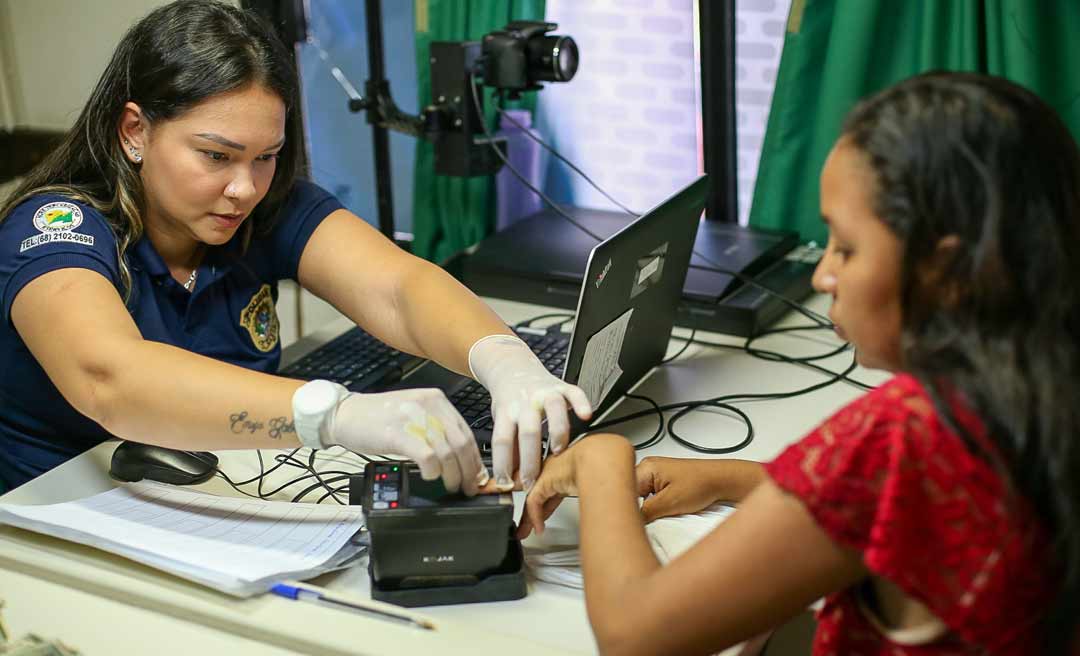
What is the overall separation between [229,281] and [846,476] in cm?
101

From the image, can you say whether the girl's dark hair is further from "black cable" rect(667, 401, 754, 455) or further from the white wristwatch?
"black cable" rect(667, 401, 754, 455)

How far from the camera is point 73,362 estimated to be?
1.14m

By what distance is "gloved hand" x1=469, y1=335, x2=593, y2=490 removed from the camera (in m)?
1.10

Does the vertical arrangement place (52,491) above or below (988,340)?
below

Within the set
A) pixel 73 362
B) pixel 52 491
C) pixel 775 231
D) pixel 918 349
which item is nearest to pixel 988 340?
pixel 918 349

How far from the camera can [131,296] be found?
1324 mm

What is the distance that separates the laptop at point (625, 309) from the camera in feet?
4.00

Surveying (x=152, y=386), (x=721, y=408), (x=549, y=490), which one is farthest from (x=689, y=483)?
(x=152, y=386)

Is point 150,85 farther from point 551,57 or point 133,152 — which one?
point 551,57

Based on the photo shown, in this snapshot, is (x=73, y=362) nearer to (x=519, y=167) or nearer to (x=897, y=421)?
(x=897, y=421)

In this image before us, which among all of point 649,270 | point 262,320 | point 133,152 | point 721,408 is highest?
point 133,152

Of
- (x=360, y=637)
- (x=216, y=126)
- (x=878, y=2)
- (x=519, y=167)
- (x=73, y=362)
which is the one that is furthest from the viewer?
(x=519, y=167)

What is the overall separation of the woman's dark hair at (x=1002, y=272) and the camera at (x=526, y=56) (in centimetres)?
116

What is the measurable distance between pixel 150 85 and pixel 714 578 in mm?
931
